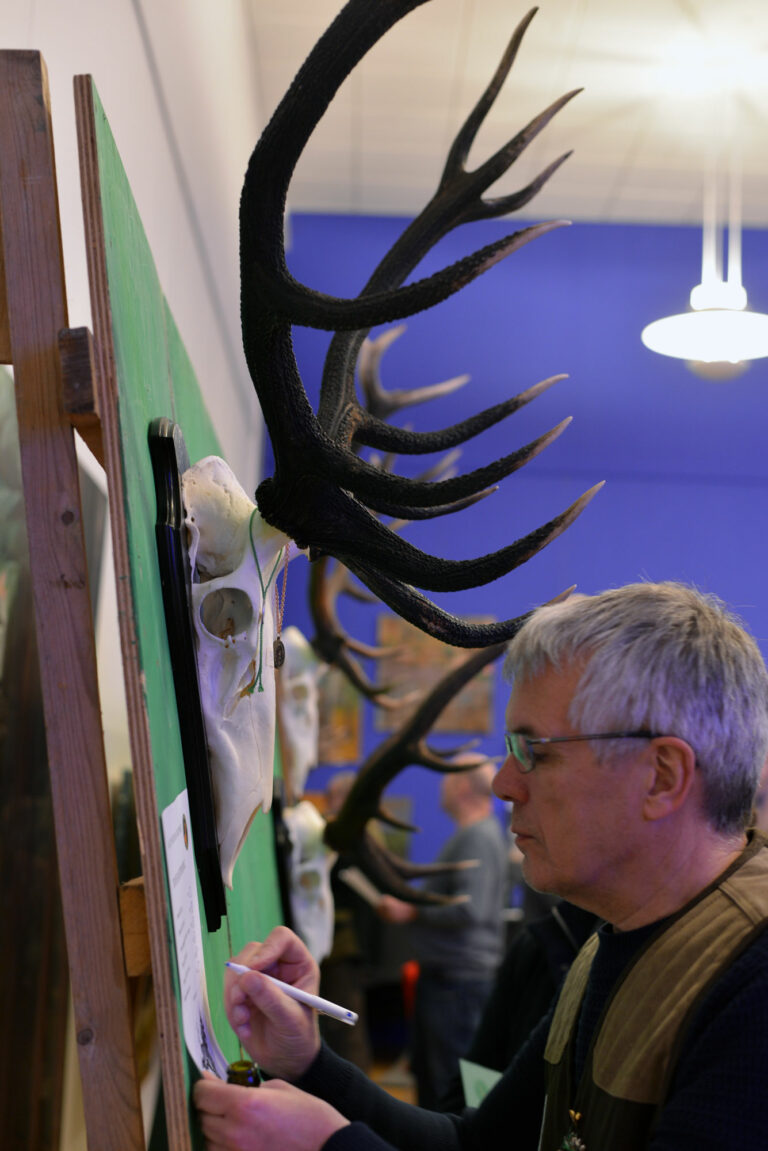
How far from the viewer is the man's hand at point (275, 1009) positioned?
1.15 metres

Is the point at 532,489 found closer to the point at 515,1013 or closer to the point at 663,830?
the point at 515,1013

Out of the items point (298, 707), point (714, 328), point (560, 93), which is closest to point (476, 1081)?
point (298, 707)

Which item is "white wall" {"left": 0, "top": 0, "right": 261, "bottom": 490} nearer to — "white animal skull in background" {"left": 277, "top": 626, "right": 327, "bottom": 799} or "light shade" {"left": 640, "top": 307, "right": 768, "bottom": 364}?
"white animal skull in background" {"left": 277, "top": 626, "right": 327, "bottom": 799}

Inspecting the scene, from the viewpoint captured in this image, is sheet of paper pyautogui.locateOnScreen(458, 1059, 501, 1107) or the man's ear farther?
sheet of paper pyautogui.locateOnScreen(458, 1059, 501, 1107)

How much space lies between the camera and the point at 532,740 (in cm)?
118

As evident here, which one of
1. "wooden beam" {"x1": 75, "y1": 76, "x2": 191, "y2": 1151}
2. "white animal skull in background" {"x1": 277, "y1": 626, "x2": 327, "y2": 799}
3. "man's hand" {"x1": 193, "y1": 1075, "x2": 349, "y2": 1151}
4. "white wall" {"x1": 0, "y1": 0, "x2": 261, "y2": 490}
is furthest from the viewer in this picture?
"white animal skull in background" {"x1": 277, "y1": 626, "x2": 327, "y2": 799}

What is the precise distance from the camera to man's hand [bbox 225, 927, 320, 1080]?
3.78ft

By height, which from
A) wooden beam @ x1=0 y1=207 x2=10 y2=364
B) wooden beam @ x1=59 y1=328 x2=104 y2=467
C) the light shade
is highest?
the light shade

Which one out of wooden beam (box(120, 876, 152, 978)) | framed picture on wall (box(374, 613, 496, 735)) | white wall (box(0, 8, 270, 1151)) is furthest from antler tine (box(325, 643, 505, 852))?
framed picture on wall (box(374, 613, 496, 735))

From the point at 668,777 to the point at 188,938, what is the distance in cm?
51

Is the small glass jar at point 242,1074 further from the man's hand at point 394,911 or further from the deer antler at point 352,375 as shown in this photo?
the man's hand at point 394,911

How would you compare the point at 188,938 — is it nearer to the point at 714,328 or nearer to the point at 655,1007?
the point at 655,1007

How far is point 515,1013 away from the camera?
6.59ft

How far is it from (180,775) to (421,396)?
11.4 feet
